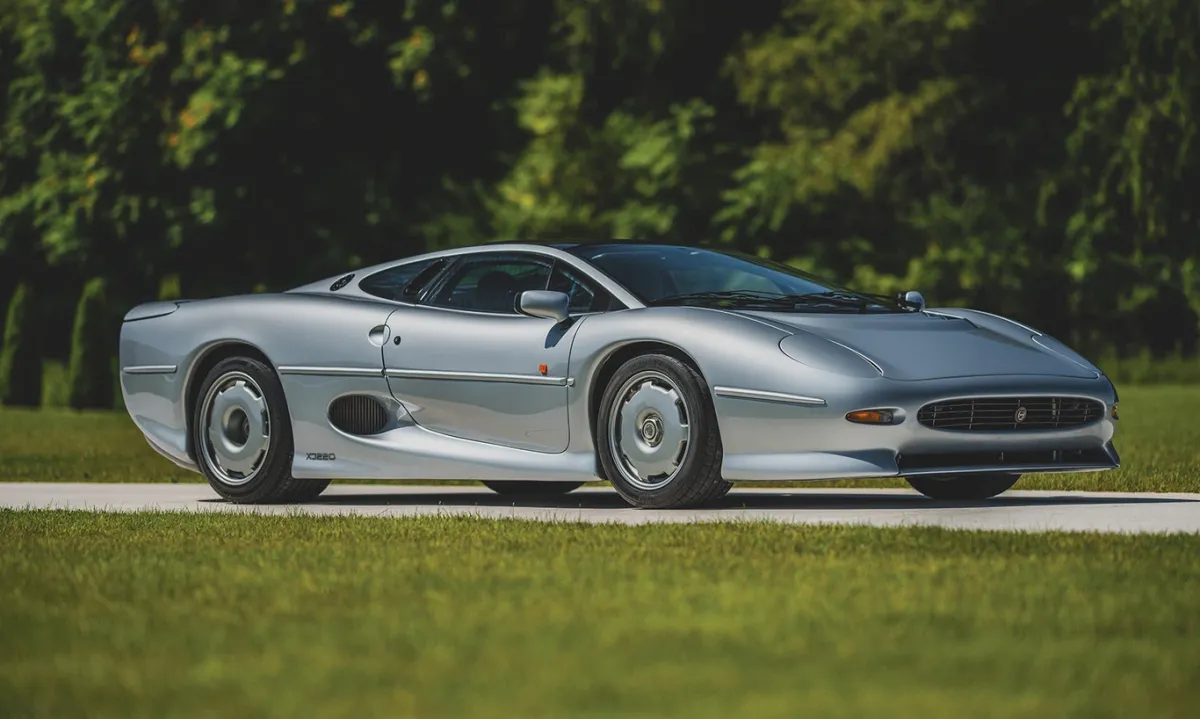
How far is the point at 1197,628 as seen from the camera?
589cm

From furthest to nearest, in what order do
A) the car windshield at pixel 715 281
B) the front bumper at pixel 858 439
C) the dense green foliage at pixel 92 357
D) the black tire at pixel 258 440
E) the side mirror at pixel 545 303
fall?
the dense green foliage at pixel 92 357, the black tire at pixel 258 440, the car windshield at pixel 715 281, the side mirror at pixel 545 303, the front bumper at pixel 858 439

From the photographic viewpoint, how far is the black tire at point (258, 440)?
11.3 meters

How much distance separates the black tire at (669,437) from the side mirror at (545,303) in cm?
45

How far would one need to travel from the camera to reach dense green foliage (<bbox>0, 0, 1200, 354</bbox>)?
3061 cm

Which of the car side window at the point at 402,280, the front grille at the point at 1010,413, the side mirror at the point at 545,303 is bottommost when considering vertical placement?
the front grille at the point at 1010,413

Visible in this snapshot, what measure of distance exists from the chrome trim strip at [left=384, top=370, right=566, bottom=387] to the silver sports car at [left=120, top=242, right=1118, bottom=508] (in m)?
0.01

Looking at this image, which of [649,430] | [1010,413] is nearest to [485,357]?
[649,430]

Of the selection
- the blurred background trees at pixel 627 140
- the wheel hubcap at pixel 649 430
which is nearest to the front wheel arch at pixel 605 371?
the wheel hubcap at pixel 649 430

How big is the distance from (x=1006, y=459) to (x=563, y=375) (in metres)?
2.08

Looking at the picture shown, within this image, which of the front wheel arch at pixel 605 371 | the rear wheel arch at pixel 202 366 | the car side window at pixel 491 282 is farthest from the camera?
the rear wheel arch at pixel 202 366

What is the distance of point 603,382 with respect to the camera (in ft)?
33.7

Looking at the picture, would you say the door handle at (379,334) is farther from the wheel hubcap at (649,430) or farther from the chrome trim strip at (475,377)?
the wheel hubcap at (649,430)

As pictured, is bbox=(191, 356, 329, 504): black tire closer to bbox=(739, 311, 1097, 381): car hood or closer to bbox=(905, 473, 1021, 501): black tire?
bbox=(739, 311, 1097, 381): car hood

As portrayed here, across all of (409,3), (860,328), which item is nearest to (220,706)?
(860,328)
